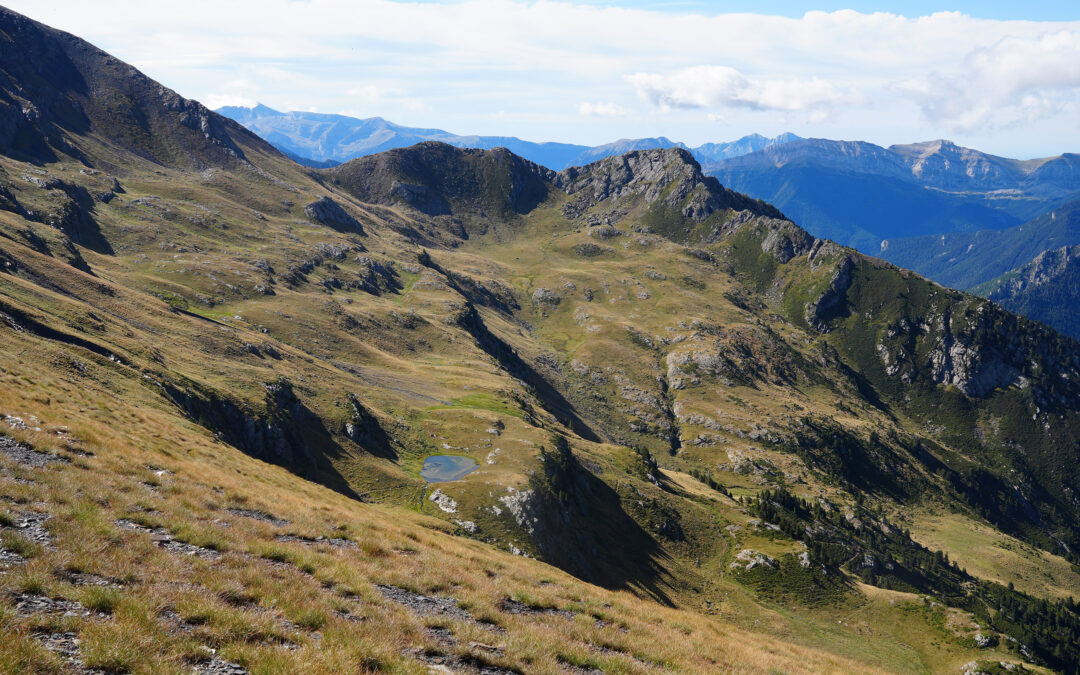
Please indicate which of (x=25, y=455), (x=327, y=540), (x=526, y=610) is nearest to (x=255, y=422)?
(x=25, y=455)

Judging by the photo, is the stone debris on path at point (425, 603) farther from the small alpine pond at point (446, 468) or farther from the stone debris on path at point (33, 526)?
the small alpine pond at point (446, 468)

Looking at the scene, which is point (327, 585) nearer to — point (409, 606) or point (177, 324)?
point (409, 606)

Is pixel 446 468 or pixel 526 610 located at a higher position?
pixel 526 610

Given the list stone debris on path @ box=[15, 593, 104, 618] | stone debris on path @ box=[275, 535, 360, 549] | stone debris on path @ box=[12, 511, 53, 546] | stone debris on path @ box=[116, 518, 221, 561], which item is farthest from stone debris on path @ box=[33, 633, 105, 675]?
stone debris on path @ box=[275, 535, 360, 549]

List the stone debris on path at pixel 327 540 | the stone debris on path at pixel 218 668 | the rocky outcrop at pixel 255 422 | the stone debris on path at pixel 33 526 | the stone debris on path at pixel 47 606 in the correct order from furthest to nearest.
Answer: the rocky outcrop at pixel 255 422, the stone debris on path at pixel 327 540, the stone debris on path at pixel 33 526, the stone debris on path at pixel 47 606, the stone debris on path at pixel 218 668

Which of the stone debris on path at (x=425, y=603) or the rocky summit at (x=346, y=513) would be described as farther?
the stone debris on path at (x=425, y=603)

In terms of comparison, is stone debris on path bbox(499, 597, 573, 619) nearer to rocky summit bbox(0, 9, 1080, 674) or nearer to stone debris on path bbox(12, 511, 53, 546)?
rocky summit bbox(0, 9, 1080, 674)

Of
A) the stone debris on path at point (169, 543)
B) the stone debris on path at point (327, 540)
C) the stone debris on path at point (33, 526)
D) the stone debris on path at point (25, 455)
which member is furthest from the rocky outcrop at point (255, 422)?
the stone debris on path at point (33, 526)

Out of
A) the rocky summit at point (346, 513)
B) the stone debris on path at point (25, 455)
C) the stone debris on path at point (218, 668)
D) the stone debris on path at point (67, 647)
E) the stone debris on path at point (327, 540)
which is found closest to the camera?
the stone debris on path at point (67, 647)

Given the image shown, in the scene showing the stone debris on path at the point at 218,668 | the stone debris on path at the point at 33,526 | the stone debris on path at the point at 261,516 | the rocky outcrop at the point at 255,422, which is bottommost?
the rocky outcrop at the point at 255,422

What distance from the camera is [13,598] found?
37.7ft

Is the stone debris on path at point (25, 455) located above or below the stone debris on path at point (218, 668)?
below

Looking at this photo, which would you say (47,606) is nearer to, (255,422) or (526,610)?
(526,610)

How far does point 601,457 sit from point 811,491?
106862 millimetres
